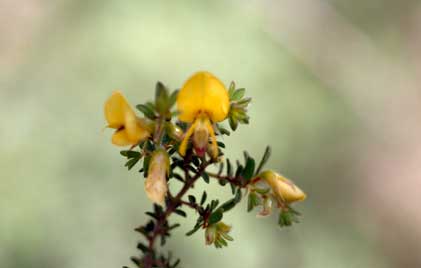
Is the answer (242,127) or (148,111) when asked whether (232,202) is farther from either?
(242,127)

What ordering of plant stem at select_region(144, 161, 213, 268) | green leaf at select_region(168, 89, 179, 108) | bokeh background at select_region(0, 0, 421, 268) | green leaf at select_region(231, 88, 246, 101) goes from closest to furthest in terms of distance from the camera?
green leaf at select_region(168, 89, 179, 108)
plant stem at select_region(144, 161, 213, 268)
green leaf at select_region(231, 88, 246, 101)
bokeh background at select_region(0, 0, 421, 268)

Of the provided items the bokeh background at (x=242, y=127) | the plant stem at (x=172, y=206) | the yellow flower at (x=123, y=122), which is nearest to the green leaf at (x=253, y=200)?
the plant stem at (x=172, y=206)

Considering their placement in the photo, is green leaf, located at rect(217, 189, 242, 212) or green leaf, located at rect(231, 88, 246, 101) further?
green leaf, located at rect(231, 88, 246, 101)

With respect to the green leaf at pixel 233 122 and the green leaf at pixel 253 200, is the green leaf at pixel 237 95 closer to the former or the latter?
the green leaf at pixel 233 122

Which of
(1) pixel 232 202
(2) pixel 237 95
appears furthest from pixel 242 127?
(1) pixel 232 202

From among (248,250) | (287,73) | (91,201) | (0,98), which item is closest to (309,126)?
(287,73)

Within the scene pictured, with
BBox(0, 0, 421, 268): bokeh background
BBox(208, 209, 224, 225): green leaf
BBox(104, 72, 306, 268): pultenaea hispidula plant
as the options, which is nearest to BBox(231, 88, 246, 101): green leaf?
BBox(104, 72, 306, 268): pultenaea hispidula plant

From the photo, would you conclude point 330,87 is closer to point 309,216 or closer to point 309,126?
point 309,126

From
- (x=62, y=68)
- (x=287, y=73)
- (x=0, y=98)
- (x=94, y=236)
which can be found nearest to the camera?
(x=94, y=236)

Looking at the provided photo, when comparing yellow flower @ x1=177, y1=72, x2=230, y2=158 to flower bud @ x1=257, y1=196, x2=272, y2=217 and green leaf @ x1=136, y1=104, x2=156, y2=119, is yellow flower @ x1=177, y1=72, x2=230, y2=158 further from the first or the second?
flower bud @ x1=257, y1=196, x2=272, y2=217
